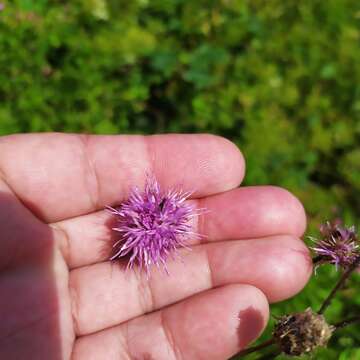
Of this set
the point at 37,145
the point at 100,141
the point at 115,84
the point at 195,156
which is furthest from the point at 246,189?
the point at 115,84

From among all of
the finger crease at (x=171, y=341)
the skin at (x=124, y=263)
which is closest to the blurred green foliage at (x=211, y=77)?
the skin at (x=124, y=263)

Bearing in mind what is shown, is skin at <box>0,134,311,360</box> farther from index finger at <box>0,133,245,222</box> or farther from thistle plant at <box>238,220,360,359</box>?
thistle plant at <box>238,220,360,359</box>

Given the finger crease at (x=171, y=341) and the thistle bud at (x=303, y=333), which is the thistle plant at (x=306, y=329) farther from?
the finger crease at (x=171, y=341)

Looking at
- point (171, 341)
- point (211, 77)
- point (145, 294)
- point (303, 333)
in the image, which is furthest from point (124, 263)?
point (211, 77)

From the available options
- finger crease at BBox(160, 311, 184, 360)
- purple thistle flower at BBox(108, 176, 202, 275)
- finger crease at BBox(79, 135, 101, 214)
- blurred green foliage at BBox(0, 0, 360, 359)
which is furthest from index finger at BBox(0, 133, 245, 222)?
blurred green foliage at BBox(0, 0, 360, 359)

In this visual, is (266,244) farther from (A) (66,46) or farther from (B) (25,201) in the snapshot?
(A) (66,46)
